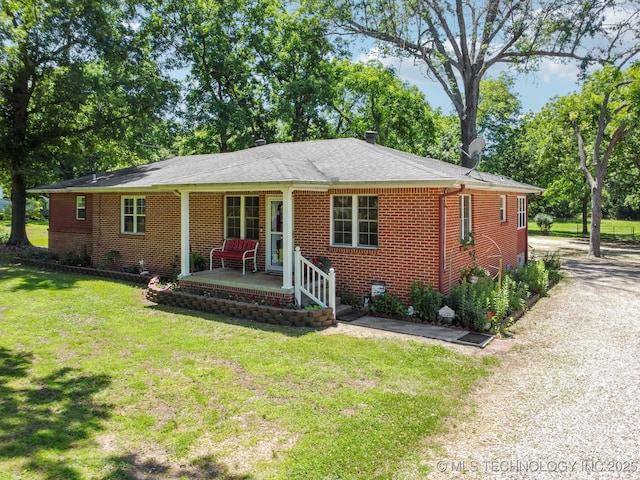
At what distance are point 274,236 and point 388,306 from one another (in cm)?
391

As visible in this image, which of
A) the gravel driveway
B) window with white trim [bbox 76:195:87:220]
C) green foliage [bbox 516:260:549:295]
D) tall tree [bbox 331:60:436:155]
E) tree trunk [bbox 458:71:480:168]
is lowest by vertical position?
the gravel driveway

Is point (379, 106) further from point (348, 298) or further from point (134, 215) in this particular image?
point (348, 298)

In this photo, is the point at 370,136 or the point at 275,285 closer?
the point at 275,285

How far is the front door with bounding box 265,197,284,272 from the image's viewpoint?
12383 millimetres

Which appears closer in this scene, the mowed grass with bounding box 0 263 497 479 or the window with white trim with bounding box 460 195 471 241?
the mowed grass with bounding box 0 263 497 479

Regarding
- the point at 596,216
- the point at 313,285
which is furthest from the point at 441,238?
the point at 596,216

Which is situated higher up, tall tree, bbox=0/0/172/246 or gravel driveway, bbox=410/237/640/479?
tall tree, bbox=0/0/172/246

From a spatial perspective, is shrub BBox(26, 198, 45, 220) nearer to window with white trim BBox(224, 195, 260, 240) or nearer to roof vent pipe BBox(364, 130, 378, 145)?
window with white trim BBox(224, 195, 260, 240)

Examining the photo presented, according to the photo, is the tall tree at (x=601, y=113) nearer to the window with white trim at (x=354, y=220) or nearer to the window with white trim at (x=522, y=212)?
the window with white trim at (x=522, y=212)

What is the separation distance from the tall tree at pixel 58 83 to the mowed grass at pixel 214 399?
14.2 metres

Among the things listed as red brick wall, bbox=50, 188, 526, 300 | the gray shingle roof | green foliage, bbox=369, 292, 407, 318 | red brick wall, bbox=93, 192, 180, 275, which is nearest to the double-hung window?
red brick wall, bbox=50, 188, 526, 300

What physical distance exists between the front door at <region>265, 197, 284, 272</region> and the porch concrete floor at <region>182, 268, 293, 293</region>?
40 centimetres

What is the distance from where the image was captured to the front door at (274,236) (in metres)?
12.4

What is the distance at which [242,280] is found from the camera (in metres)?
11.1
